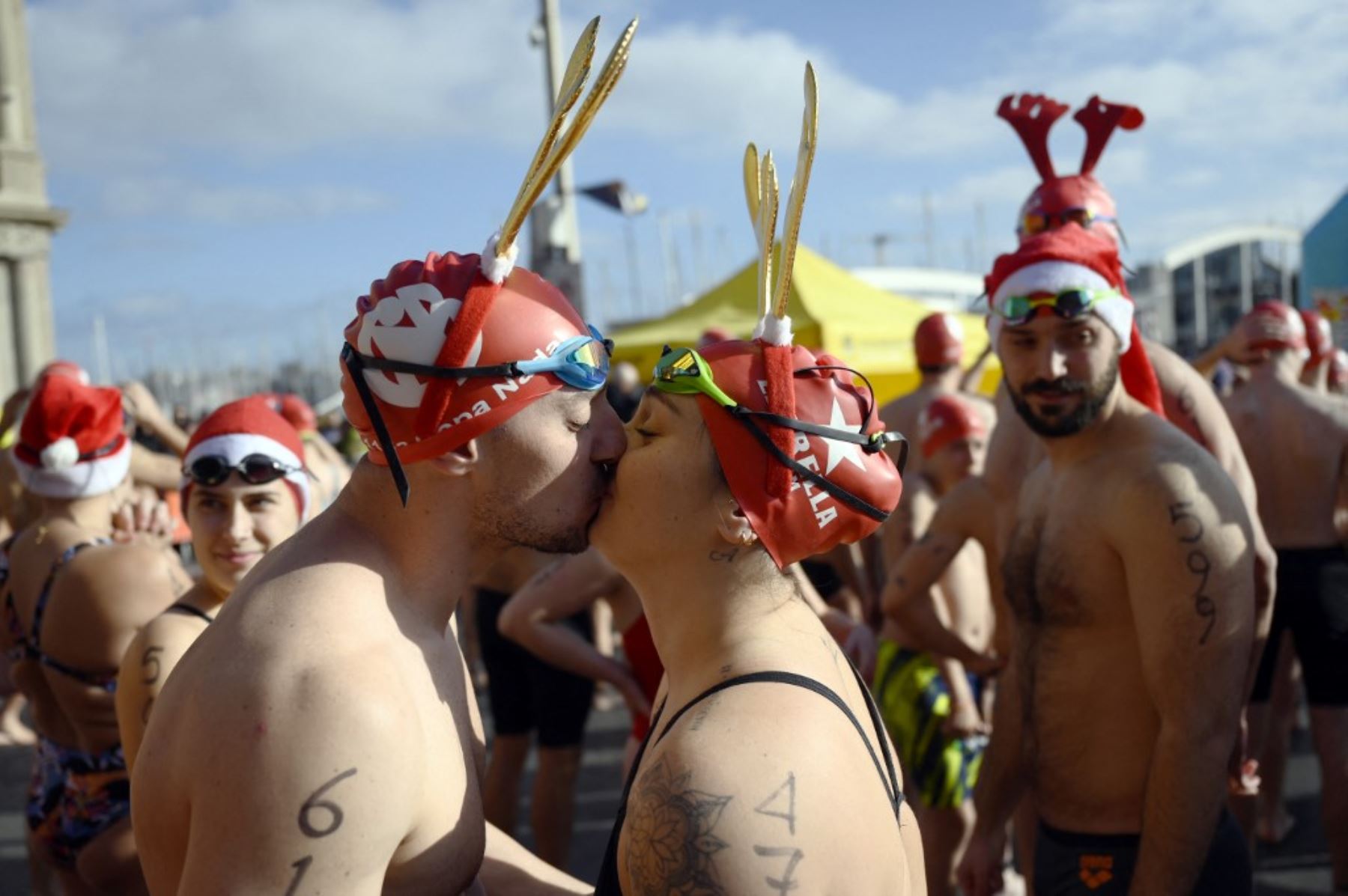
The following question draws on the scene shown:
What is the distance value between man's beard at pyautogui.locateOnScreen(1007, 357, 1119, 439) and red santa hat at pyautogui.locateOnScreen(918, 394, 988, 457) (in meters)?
2.23

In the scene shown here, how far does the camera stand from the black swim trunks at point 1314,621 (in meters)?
5.35

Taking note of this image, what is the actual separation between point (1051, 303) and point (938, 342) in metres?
3.29

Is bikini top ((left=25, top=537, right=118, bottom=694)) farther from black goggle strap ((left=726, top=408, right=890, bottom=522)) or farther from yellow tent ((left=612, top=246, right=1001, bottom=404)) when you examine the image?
yellow tent ((left=612, top=246, right=1001, bottom=404))

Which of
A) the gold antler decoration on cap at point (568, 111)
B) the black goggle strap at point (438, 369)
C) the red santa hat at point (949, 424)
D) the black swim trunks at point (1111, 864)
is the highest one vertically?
the gold antler decoration on cap at point (568, 111)

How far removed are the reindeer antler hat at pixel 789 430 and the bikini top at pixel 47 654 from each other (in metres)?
2.74

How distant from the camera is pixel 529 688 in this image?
6121 mm

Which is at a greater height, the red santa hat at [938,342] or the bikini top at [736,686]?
the red santa hat at [938,342]

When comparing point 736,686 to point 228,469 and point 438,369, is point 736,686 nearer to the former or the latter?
point 438,369

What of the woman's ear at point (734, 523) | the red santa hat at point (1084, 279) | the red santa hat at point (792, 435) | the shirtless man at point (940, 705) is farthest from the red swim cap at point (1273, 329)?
the woman's ear at point (734, 523)

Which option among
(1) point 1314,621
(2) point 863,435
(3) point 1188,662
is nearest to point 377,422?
(2) point 863,435

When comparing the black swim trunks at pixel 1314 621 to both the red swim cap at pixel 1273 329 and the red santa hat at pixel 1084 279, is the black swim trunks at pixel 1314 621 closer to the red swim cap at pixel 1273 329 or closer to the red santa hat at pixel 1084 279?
the red swim cap at pixel 1273 329

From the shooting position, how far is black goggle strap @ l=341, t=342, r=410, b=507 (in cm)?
200

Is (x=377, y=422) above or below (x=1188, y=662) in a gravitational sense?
above

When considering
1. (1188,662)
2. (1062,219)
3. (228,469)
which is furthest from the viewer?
(1062,219)
